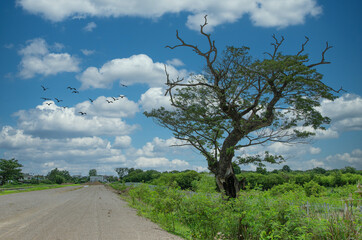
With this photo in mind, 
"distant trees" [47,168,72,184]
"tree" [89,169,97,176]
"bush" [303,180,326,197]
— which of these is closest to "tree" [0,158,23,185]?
"distant trees" [47,168,72,184]

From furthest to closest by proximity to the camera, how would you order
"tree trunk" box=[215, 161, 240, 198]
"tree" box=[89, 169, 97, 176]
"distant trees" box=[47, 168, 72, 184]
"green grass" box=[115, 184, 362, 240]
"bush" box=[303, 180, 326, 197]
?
"tree" box=[89, 169, 97, 176], "distant trees" box=[47, 168, 72, 184], "bush" box=[303, 180, 326, 197], "tree trunk" box=[215, 161, 240, 198], "green grass" box=[115, 184, 362, 240]

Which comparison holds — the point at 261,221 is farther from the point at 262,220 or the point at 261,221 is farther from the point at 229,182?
the point at 229,182

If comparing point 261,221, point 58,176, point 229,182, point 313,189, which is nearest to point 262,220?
point 261,221

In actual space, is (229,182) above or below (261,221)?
above

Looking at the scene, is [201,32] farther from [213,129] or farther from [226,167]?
[226,167]

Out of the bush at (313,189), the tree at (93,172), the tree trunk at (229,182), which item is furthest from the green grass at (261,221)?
the tree at (93,172)

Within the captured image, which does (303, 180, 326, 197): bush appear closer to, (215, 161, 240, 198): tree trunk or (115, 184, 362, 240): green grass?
(215, 161, 240, 198): tree trunk

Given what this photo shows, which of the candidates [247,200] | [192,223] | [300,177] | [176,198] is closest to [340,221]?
[247,200]

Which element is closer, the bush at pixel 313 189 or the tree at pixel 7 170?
the bush at pixel 313 189

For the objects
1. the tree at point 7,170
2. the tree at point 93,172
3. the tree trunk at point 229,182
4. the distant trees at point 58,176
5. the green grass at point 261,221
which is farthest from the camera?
the tree at point 93,172

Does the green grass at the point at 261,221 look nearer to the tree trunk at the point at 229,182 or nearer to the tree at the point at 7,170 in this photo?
the tree trunk at the point at 229,182

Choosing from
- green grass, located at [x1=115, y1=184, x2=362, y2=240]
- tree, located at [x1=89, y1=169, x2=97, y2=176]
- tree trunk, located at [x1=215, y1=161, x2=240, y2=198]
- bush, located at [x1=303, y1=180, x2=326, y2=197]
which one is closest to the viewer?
green grass, located at [x1=115, y1=184, x2=362, y2=240]

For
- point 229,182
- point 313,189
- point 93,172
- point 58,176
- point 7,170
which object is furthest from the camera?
point 93,172

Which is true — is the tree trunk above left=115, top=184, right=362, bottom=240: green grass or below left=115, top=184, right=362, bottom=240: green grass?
above
